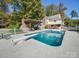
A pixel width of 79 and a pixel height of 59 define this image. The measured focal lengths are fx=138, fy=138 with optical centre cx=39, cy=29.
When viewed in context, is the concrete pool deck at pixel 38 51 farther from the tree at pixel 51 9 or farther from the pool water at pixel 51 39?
the tree at pixel 51 9

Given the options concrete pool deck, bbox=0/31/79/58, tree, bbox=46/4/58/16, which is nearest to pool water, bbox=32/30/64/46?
concrete pool deck, bbox=0/31/79/58

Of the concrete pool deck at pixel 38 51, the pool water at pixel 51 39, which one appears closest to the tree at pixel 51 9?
the pool water at pixel 51 39

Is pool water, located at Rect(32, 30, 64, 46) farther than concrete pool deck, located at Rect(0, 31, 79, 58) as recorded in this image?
Yes

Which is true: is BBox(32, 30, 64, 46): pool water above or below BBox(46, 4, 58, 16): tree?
below

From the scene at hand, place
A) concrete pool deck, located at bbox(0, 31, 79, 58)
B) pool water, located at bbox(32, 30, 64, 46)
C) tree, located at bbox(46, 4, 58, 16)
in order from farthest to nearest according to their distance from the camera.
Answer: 1. tree, located at bbox(46, 4, 58, 16)
2. pool water, located at bbox(32, 30, 64, 46)
3. concrete pool deck, located at bbox(0, 31, 79, 58)

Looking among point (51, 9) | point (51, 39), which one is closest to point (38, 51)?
point (51, 39)

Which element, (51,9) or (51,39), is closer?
(51,39)

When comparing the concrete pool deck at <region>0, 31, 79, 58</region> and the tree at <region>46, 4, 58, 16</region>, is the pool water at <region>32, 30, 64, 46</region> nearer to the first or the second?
the concrete pool deck at <region>0, 31, 79, 58</region>

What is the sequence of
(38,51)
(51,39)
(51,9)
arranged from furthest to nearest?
(51,9) → (51,39) → (38,51)

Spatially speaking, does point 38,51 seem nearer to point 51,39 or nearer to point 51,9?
point 51,39

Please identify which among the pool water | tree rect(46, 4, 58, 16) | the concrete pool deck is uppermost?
tree rect(46, 4, 58, 16)

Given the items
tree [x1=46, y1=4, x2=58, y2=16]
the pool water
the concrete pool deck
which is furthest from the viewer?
tree [x1=46, y1=4, x2=58, y2=16]

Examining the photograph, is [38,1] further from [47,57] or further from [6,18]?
[47,57]

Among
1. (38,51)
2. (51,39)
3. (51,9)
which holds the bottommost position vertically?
(51,39)
